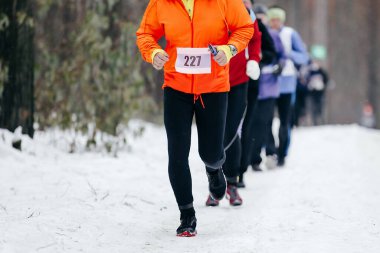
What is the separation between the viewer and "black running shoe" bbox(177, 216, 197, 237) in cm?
534

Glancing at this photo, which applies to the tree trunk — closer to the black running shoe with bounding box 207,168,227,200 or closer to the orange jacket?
the orange jacket

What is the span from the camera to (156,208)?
21.6 feet

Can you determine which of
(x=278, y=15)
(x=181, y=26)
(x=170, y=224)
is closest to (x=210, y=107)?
(x=181, y=26)

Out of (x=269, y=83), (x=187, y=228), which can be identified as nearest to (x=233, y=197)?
(x=187, y=228)

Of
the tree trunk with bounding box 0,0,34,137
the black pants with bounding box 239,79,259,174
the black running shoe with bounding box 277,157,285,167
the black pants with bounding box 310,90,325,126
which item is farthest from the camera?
the black pants with bounding box 310,90,325,126

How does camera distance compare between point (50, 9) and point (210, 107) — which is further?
point (50, 9)

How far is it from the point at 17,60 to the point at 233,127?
305 cm

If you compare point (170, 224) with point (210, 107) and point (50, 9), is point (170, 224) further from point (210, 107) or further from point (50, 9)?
point (50, 9)

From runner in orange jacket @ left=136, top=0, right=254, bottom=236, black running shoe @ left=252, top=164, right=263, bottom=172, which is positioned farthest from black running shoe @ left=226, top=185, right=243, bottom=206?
black running shoe @ left=252, top=164, right=263, bottom=172

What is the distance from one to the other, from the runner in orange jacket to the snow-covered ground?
1.63 feet

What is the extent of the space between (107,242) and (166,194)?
2.37 meters

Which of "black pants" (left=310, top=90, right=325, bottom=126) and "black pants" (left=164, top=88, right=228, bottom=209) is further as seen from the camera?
"black pants" (left=310, top=90, right=325, bottom=126)

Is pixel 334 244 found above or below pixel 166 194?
above

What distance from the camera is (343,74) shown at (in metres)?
53.3
